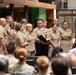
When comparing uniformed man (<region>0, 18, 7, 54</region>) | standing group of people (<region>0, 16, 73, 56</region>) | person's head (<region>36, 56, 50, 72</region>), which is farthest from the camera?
standing group of people (<region>0, 16, 73, 56</region>)

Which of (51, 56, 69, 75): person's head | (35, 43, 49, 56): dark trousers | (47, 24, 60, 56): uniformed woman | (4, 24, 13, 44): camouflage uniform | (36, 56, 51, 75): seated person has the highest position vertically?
(51, 56, 69, 75): person's head

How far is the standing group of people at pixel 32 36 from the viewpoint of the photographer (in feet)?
29.7

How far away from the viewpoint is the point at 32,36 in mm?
9961

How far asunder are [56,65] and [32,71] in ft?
4.99

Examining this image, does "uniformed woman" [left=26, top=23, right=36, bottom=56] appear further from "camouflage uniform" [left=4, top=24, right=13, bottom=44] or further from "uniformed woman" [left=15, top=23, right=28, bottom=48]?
"camouflage uniform" [left=4, top=24, right=13, bottom=44]

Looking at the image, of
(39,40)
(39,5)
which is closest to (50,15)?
(39,5)

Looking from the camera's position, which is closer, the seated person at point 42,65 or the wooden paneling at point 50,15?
the seated person at point 42,65

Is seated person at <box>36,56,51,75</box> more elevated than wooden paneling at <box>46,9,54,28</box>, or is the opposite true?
seated person at <box>36,56,51,75</box>

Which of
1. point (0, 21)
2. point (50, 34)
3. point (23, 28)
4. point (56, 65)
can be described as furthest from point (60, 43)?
point (56, 65)

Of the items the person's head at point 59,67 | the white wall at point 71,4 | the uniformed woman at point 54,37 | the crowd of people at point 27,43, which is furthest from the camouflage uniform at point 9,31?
the white wall at point 71,4

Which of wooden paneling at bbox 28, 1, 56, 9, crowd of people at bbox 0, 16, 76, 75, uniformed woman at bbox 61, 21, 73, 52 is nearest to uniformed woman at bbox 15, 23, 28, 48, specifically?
crowd of people at bbox 0, 16, 76, 75

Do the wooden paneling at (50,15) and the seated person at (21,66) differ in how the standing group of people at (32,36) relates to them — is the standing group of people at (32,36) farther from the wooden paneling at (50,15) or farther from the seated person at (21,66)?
the wooden paneling at (50,15)

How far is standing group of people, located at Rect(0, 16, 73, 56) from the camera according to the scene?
29.7ft

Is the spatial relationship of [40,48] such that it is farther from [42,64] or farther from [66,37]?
[42,64]
